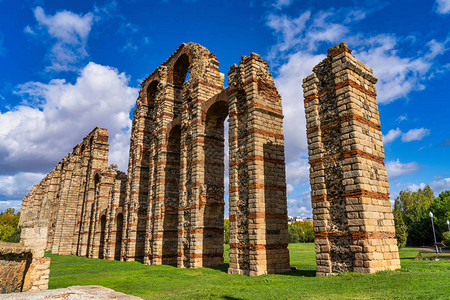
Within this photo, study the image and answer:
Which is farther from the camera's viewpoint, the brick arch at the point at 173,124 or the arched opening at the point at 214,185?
the brick arch at the point at 173,124

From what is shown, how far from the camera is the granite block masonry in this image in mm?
13500

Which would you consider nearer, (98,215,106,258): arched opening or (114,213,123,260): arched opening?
(114,213,123,260): arched opening

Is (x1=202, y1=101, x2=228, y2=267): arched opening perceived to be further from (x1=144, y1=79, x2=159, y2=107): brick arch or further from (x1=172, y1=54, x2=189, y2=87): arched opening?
(x1=144, y1=79, x2=159, y2=107): brick arch

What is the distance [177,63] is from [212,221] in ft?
46.5

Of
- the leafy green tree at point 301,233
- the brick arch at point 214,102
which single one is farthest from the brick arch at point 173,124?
the leafy green tree at point 301,233

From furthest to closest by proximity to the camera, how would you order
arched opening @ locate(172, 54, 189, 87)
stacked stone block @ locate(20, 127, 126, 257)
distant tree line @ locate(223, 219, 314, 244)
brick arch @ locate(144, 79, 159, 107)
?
distant tree line @ locate(223, 219, 314, 244) → stacked stone block @ locate(20, 127, 126, 257) → brick arch @ locate(144, 79, 159, 107) → arched opening @ locate(172, 54, 189, 87)

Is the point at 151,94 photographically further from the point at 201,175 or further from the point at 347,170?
the point at 347,170

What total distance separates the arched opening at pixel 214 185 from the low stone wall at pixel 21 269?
8881 millimetres

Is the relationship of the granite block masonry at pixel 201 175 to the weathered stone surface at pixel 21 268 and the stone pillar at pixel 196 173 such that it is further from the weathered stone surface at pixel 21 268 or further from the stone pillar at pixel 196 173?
the weathered stone surface at pixel 21 268

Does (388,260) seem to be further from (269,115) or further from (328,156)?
(269,115)

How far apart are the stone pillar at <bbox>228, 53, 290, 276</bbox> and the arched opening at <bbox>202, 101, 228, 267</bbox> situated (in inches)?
114

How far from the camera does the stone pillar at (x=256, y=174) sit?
1298cm

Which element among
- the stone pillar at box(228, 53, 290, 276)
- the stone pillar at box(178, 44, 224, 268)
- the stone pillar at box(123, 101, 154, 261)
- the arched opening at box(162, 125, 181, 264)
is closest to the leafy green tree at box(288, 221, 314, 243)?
the stone pillar at box(123, 101, 154, 261)

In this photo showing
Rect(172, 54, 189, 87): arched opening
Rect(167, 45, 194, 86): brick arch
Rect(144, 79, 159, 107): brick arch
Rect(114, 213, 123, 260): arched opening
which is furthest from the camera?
Rect(144, 79, 159, 107): brick arch
